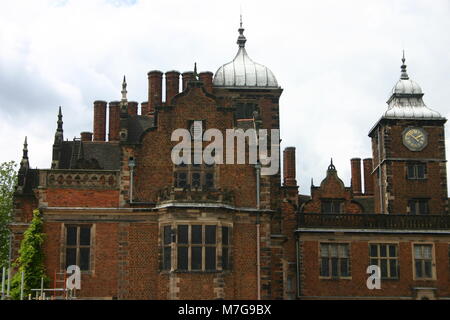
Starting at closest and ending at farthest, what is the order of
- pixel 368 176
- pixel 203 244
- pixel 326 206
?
pixel 203 244
pixel 326 206
pixel 368 176

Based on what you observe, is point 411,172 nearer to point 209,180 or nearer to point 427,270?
point 427,270

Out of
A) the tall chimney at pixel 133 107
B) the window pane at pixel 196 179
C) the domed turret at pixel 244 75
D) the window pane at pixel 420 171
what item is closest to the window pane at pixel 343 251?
the window pane at pixel 420 171

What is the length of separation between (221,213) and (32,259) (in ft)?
25.0

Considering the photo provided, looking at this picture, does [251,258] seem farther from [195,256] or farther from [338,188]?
[338,188]

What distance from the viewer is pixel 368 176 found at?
48969mm

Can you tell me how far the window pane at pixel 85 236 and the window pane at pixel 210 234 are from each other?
4778mm

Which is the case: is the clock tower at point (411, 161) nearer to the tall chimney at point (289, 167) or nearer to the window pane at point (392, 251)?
the window pane at point (392, 251)

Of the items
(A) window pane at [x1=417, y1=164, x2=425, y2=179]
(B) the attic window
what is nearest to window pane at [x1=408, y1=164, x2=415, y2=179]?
(A) window pane at [x1=417, y1=164, x2=425, y2=179]

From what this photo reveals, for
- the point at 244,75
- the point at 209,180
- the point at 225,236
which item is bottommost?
the point at 225,236

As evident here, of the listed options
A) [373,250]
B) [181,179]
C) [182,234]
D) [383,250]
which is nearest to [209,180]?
[181,179]

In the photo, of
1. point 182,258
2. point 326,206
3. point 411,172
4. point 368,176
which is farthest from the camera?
point 368,176
